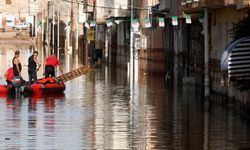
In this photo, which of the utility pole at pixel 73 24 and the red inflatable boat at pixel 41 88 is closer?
the red inflatable boat at pixel 41 88

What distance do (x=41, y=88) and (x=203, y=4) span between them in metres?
7.10

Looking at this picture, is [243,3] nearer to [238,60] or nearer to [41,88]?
[238,60]

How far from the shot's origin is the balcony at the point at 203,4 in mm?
32375

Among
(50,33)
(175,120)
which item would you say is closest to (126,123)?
(175,120)

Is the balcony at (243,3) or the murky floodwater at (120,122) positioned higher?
the balcony at (243,3)

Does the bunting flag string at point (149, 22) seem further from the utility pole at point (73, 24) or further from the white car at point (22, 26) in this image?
the white car at point (22, 26)

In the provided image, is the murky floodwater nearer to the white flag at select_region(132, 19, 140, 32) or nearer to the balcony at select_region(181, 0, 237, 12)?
the balcony at select_region(181, 0, 237, 12)

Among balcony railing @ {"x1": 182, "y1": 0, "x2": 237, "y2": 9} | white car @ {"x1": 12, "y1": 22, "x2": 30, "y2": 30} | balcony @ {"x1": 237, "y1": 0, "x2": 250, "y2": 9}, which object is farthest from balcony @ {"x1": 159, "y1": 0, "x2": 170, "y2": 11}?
white car @ {"x1": 12, "y1": 22, "x2": 30, "y2": 30}

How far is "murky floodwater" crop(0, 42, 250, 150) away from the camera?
76.3 ft

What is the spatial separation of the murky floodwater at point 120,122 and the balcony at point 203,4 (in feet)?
11.0

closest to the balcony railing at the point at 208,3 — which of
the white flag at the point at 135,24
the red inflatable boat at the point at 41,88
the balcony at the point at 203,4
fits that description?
the balcony at the point at 203,4

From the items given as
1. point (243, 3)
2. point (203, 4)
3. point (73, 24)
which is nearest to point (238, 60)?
point (243, 3)

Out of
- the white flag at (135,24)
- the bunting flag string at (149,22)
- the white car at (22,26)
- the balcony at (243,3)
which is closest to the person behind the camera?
the balcony at (243,3)

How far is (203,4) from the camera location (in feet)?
120
